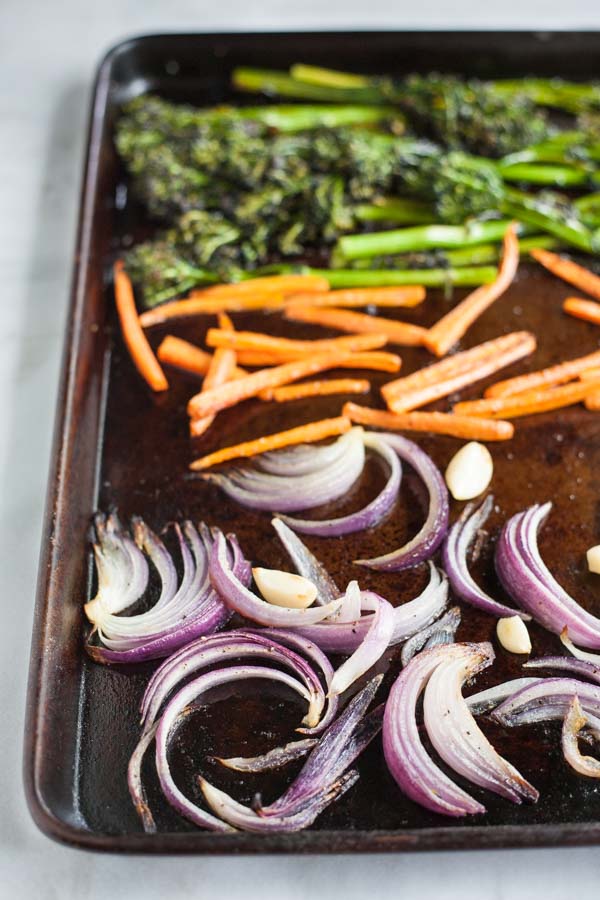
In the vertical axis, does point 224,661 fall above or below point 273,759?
above

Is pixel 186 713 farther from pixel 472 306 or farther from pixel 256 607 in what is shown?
pixel 472 306

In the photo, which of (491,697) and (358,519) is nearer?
(491,697)

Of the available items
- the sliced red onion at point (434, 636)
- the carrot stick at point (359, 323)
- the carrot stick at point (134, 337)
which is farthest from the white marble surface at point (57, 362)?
the carrot stick at point (359, 323)

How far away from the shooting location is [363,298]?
141 inches

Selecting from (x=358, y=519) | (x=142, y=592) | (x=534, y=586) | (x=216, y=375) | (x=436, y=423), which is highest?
(x=216, y=375)

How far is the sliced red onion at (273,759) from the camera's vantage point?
2.47 metres

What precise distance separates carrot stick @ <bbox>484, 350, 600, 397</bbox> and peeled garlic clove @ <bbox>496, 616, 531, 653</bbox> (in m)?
0.91

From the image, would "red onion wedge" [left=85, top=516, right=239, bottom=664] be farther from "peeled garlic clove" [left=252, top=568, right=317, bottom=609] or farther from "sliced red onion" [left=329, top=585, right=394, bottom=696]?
"sliced red onion" [left=329, top=585, right=394, bottom=696]

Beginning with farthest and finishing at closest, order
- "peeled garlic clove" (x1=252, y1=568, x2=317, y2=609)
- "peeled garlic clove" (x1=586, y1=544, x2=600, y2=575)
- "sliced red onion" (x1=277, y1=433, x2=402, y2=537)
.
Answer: "sliced red onion" (x1=277, y1=433, x2=402, y2=537) → "peeled garlic clove" (x1=586, y1=544, x2=600, y2=575) → "peeled garlic clove" (x1=252, y1=568, x2=317, y2=609)

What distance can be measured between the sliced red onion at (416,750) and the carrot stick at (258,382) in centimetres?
115

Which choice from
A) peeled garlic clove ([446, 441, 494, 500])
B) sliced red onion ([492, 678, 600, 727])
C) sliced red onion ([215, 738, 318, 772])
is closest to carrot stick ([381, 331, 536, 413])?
peeled garlic clove ([446, 441, 494, 500])

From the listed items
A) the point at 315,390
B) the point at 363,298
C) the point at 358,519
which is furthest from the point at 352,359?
the point at 358,519

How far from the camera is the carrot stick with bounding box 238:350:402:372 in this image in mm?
3398

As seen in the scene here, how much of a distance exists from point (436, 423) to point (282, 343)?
64 centimetres
